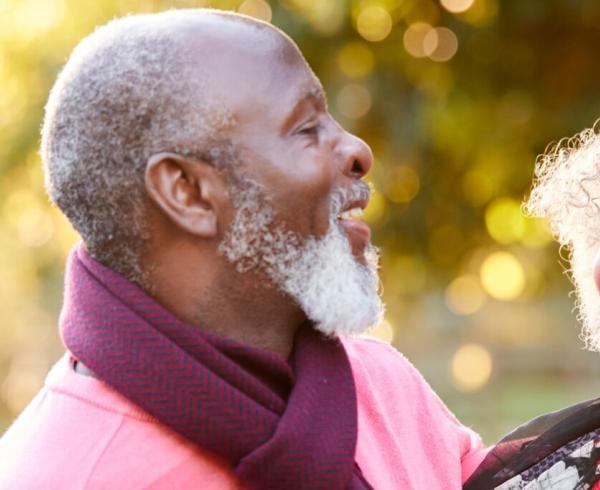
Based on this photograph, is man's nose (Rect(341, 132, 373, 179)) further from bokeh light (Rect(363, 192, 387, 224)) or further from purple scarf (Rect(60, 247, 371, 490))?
bokeh light (Rect(363, 192, 387, 224))

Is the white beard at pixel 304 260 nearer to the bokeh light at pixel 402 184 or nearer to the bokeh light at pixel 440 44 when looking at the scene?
the bokeh light at pixel 440 44

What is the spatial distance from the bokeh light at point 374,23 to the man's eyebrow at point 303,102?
352 cm

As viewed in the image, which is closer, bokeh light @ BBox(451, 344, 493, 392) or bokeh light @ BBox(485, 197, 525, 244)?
bokeh light @ BBox(485, 197, 525, 244)

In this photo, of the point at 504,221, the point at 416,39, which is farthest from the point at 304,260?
the point at 504,221

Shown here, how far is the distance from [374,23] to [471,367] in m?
7.21

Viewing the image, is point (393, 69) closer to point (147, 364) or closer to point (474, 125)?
point (474, 125)

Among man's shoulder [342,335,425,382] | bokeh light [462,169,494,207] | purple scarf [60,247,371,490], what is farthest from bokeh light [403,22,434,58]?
purple scarf [60,247,371,490]

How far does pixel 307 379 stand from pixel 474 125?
374 cm

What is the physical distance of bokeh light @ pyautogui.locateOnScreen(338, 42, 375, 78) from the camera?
19.0 feet

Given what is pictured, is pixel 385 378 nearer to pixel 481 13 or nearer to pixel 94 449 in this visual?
pixel 94 449

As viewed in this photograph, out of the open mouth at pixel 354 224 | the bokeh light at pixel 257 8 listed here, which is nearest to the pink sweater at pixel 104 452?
the open mouth at pixel 354 224

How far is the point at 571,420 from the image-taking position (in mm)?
2402

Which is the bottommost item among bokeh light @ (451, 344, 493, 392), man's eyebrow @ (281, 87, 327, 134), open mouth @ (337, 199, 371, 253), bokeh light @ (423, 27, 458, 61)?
bokeh light @ (451, 344, 493, 392)

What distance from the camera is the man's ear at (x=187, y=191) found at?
215cm
